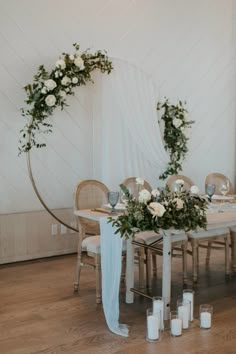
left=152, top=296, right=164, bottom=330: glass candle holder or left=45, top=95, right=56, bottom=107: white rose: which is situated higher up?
left=45, top=95, right=56, bottom=107: white rose

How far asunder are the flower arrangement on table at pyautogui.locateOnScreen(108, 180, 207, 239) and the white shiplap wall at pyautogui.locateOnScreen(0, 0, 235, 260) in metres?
2.01

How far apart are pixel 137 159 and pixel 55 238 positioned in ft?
4.24

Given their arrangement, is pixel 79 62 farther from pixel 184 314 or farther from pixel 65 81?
pixel 184 314

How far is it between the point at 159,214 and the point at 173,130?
9.34ft

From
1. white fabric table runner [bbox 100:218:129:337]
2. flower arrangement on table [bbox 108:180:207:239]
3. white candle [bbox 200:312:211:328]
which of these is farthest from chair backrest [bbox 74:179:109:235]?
white candle [bbox 200:312:211:328]

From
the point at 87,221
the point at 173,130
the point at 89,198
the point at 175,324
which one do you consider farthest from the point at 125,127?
the point at 175,324

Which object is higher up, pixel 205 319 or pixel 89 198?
pixel 89 198

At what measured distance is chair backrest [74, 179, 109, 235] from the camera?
4.19 meters

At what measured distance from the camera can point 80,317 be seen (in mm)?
3605

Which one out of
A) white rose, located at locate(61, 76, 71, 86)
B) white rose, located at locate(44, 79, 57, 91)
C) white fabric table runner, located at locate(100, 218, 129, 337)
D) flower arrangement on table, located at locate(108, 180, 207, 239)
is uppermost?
white rose, located at locate(61, 76, 71, 86)

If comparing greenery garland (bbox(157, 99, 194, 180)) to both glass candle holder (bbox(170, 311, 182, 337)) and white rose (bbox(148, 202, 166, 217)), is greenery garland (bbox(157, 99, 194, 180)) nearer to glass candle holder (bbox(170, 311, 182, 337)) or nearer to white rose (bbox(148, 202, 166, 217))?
white rose (bbox(148, 202, 166, 217))

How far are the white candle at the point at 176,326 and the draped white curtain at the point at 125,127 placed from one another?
2.48 metres

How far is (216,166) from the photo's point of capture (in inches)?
267

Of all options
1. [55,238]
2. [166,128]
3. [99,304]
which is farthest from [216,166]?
[99,304]
